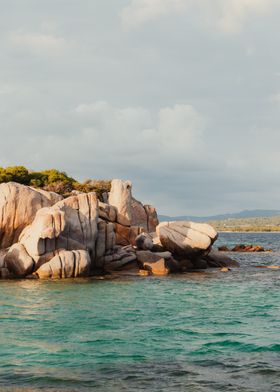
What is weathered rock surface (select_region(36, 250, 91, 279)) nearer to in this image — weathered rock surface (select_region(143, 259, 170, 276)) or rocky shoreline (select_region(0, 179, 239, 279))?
rocky shoreline (select_region(0, 179, 239, 279))

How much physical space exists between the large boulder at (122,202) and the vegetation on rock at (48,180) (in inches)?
696

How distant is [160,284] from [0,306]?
42.1 ft

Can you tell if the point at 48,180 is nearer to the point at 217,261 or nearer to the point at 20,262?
the point at 217,261

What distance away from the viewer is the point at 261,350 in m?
17.4

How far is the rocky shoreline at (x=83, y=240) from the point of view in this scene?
36594mm

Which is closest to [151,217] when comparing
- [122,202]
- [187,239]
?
[122,202]

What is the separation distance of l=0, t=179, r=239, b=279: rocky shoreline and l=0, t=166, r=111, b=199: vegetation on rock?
72.9 ft

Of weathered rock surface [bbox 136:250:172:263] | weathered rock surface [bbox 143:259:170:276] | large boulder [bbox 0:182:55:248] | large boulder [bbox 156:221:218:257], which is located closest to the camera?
large boulder [bbox 0:182:55:248]

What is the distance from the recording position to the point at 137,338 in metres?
19.2

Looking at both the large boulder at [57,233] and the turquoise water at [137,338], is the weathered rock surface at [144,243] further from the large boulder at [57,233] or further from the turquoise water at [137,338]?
the turquoise water at [137,338]

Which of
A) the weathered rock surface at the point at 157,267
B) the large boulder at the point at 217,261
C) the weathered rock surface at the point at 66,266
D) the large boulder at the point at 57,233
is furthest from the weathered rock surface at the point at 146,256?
the large boulder at the point at 217,261

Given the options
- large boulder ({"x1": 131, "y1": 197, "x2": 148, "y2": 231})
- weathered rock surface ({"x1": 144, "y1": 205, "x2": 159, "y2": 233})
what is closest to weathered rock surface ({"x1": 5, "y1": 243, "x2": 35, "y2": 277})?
large boulder ({"x1": 131, "y1": 197, "x2": 148, "y2": 231})

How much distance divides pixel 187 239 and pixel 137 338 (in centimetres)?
2798

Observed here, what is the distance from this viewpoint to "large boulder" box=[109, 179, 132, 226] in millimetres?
52812
